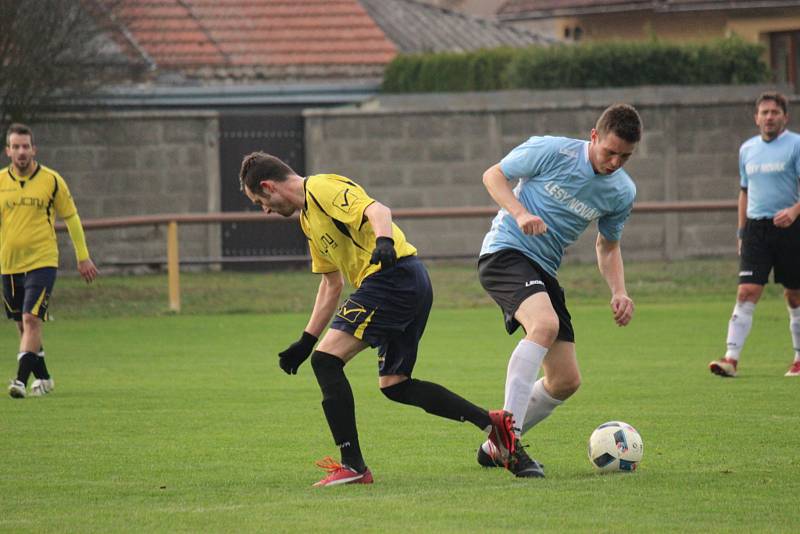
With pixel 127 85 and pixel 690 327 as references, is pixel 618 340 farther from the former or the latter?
pixel 127 85

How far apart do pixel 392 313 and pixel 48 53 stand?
13.0 metres

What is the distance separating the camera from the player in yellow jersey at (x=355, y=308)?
7168mm

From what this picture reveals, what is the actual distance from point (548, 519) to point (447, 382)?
5.80m

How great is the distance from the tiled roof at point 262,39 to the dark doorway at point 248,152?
10.6 feet

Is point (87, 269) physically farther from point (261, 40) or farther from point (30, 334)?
point (261, 40)

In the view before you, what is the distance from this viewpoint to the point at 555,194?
Result: 25.3ft

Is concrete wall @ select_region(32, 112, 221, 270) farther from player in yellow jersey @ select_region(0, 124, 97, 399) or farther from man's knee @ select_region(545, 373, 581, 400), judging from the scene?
man's knee @ select_region(545, 373, 581, 400)

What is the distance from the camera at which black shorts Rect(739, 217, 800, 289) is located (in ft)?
39.0

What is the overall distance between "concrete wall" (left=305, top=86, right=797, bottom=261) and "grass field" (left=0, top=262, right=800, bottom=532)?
200 inches

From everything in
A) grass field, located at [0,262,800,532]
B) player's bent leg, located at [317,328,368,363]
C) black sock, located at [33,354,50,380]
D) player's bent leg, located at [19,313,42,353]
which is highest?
player's bent leg, located at [317,328,368,363]

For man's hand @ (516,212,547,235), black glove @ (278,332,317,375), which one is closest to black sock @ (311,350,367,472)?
black glove @ (278,332,317,375)

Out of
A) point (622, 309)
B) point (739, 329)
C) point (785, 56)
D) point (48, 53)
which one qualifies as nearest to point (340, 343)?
point (622, 309)

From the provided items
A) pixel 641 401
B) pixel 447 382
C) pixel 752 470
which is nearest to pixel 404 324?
pixel 752 470

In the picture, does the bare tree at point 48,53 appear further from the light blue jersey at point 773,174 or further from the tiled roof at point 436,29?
the light blue jersey at point 773,174
